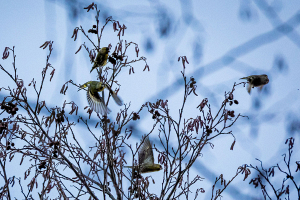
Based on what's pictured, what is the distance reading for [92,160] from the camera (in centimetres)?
327

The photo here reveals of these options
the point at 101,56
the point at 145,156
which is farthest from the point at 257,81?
the point at 101,56

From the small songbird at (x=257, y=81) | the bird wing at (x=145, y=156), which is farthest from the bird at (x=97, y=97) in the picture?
the small songbird at (x=257, y=81)

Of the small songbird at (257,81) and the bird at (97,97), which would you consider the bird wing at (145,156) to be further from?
the small songbird at (257,81)

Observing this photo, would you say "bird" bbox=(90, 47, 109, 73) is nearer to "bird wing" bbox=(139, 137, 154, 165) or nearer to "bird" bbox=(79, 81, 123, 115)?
"bird" bbox=(79, 81, 123, 115)

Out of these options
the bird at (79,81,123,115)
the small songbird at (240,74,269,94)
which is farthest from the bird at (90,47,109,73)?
the small songbird at (240,74,269,94)

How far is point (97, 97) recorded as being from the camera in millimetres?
3559

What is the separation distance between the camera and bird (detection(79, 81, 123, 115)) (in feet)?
10.7

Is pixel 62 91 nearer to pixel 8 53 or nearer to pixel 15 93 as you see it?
pixel 15 93

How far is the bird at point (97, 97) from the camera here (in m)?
3.26

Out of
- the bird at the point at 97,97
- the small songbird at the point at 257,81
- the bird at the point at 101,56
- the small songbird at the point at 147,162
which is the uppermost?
the small songbird at the point at 257,81

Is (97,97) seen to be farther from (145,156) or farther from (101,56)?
(145,156)

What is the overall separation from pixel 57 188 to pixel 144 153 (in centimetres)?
93

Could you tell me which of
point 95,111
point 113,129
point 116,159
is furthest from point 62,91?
point 116,159

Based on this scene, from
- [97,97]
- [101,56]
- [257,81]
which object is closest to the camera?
[101,56]
